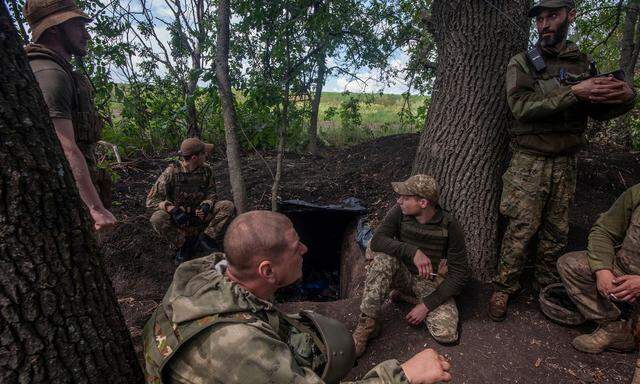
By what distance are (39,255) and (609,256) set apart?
308 cm

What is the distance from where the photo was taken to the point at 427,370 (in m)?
1.49

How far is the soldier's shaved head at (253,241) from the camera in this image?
1.42 meters

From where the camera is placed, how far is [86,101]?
7.95 ft

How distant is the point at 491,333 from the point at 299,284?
2944mm

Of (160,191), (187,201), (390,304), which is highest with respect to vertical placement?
(160,191)

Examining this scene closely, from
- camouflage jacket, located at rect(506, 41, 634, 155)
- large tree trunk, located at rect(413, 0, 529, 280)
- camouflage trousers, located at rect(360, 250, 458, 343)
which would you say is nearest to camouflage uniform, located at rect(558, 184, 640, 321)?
camouflage jacket, located at rect(506, 41, 634, 155)

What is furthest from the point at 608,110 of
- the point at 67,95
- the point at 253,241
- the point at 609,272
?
the point at 67,95

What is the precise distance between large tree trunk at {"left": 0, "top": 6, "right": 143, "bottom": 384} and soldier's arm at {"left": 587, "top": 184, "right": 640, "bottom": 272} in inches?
113

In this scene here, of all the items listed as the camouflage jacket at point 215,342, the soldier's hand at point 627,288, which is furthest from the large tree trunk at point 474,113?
the camouflage jacket at point 215,342

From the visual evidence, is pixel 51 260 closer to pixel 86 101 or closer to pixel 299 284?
pixel 86 101

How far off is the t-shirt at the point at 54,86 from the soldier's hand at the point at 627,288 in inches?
135

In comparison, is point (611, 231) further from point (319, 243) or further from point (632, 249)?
point (319, 243)

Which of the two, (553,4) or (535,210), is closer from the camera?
(553,4)

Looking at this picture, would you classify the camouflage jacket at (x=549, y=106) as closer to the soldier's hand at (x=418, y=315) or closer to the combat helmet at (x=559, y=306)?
the combat helmet at (x=559, y=306)
